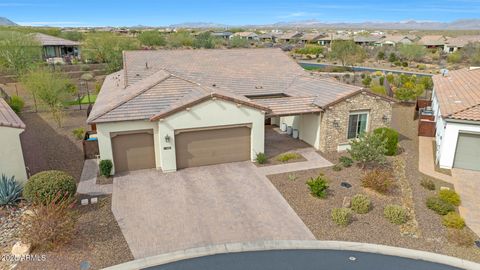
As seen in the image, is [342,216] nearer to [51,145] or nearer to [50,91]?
[51,145]

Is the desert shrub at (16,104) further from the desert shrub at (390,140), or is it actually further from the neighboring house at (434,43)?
the neighboring house at (434,43)

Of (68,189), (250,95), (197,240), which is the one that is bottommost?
(197,240)

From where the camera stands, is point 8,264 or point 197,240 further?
point 197,240

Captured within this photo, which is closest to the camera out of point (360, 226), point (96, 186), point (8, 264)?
point (8, 264)

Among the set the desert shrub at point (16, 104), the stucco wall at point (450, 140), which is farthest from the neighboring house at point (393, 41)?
the desert shrub at point (16, 104)

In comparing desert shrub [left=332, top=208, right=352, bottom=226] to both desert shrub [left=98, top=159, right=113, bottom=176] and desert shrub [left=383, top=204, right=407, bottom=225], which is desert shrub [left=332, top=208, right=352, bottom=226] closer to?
desert shrub [left=383, top=204, right=407, bottom=225]

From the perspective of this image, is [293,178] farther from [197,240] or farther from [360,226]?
[197,240]

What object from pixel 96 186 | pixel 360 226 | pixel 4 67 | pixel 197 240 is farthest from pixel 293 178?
pixel 4 67
